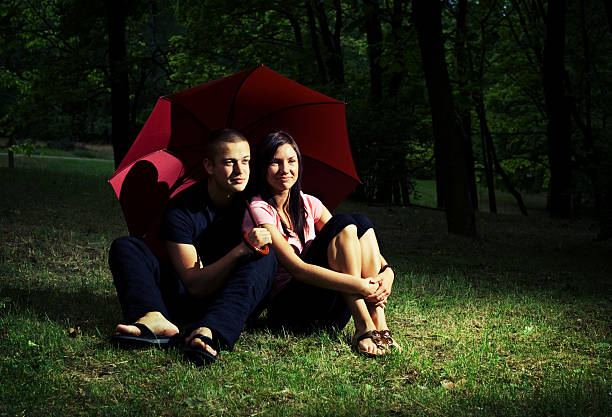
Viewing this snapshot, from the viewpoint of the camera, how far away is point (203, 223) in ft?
12.8

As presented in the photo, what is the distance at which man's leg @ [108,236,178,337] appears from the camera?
11.9 ft

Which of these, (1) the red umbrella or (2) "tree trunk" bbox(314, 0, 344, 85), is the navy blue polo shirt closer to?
(1) the red umbrella

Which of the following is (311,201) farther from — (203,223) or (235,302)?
(235,302)

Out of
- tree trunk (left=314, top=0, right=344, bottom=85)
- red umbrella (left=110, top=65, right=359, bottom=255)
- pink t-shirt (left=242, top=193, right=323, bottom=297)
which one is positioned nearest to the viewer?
pink t-shirt (left=242, top=193, right=323, bottom=297)

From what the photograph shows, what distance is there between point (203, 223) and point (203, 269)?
345 millimetres

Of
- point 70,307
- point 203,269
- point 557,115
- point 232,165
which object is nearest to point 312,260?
point 203,269

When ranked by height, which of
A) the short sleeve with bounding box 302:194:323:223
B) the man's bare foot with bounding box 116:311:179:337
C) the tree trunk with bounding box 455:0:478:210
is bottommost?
the man's bare foot with bounding box 116:311:179:337

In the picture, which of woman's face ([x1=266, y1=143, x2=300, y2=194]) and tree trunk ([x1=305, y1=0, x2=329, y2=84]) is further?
tree trunk ([x1=305, y1=0, x2=329, y2=84])

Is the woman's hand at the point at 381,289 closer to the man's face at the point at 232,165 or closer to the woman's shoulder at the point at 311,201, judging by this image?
the woman's shoulder at the point at 311,201

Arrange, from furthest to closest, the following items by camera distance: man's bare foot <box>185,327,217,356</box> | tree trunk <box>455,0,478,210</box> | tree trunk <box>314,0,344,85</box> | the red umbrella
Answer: tree trunk <box>314,0,344,85</box>, tree trunk <box>455,0,478,210</box>, the red umbrella, man's bare foot <box>185,327,217,356</box>

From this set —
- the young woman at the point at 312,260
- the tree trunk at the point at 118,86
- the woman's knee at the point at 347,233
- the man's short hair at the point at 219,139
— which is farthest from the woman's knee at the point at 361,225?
the tree trunk at the point at 118,86

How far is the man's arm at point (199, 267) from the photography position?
144 inches

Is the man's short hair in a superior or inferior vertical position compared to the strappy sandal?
superior

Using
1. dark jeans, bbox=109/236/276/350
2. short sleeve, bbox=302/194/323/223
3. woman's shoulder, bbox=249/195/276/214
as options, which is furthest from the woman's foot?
woman's shoulder, bbox=249/195/276/214
